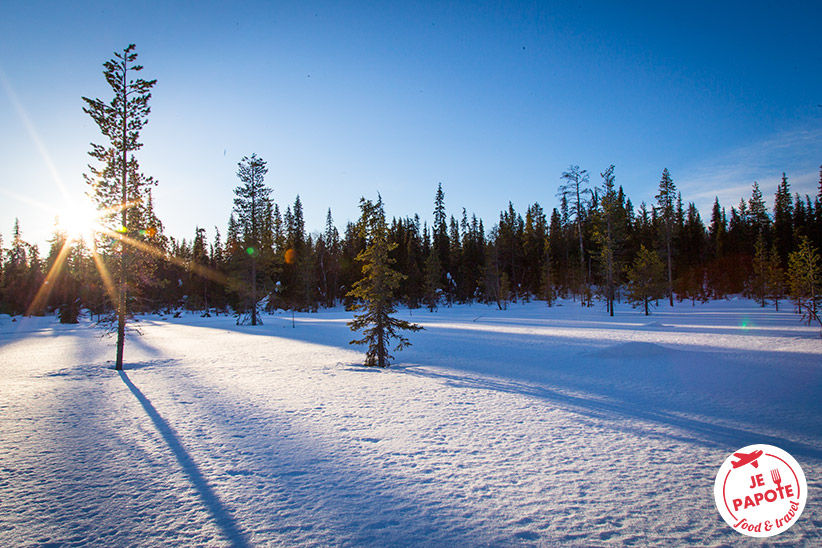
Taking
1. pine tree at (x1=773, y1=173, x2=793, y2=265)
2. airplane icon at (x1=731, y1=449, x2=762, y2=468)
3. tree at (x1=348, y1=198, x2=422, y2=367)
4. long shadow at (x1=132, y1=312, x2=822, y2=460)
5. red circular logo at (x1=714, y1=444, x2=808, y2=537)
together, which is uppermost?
pine tree at (x1=773, y1=173, x2=793, y2=265)

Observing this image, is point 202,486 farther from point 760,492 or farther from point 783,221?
point 783,221

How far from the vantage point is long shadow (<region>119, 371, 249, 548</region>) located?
12.0 feet

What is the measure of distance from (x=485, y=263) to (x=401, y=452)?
2497 inches

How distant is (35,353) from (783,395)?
1205 inches

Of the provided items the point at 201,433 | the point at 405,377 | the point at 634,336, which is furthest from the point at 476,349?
the point at 201,433

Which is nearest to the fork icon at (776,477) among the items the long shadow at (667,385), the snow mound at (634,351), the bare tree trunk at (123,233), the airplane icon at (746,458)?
the airplane icon at (746,458)

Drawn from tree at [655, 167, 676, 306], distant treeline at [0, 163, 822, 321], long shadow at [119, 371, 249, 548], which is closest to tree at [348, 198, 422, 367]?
long shadow at [119, 371, 249, 548]

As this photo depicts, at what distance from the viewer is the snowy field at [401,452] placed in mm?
3748

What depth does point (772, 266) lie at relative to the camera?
45000mm

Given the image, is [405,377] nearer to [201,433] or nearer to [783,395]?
[201,433]

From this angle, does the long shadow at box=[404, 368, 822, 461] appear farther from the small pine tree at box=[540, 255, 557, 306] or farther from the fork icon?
the small pine tree at box=[540, 255, 557, 306]

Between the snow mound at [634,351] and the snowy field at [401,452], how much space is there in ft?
4.86

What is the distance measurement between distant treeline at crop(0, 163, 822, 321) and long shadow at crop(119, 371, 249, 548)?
3366 centimetres

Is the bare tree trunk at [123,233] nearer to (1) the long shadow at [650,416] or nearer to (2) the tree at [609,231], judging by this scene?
(1) the long shadow at [650,416]
